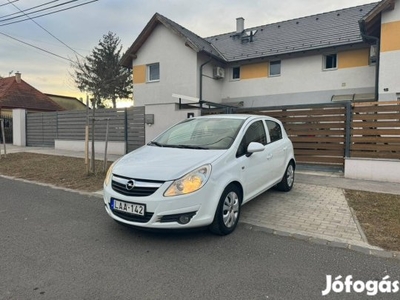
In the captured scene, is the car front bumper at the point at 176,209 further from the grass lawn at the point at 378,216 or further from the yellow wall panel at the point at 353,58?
the yellow wall panel at the point at 353,58

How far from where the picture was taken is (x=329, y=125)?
334 inches

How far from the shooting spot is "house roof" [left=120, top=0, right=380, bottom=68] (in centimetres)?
1484

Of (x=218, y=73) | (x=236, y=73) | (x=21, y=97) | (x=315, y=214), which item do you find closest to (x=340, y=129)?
(x=315, y=214)

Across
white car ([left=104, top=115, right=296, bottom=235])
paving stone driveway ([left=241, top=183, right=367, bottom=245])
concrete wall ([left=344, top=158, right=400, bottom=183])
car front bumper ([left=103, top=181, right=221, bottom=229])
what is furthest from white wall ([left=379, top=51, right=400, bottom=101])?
car front bumper ([left=103, top=181, right=221, bottom=229])

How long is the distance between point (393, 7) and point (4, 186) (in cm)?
1361

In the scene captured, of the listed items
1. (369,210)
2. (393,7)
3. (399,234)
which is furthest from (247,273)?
(393,7)

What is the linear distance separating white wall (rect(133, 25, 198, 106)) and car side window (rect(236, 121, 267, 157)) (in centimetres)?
1048

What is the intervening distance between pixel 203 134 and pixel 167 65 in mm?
12507

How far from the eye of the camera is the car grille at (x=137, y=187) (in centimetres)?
350

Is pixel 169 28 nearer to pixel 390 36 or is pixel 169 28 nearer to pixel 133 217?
pixel 390 36

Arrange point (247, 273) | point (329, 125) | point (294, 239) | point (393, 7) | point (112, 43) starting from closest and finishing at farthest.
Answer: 1. point (247, 273)
2. point (294, 239)
3. point (329, 125)
4. point (393, 7)
5. point (112, 43)

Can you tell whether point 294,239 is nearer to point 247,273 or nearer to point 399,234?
point 247,273

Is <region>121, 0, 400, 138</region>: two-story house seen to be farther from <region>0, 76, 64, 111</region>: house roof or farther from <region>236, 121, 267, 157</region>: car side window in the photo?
<region>0, 76, 64, 111</region>: house roof

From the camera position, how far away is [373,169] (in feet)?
25.0
